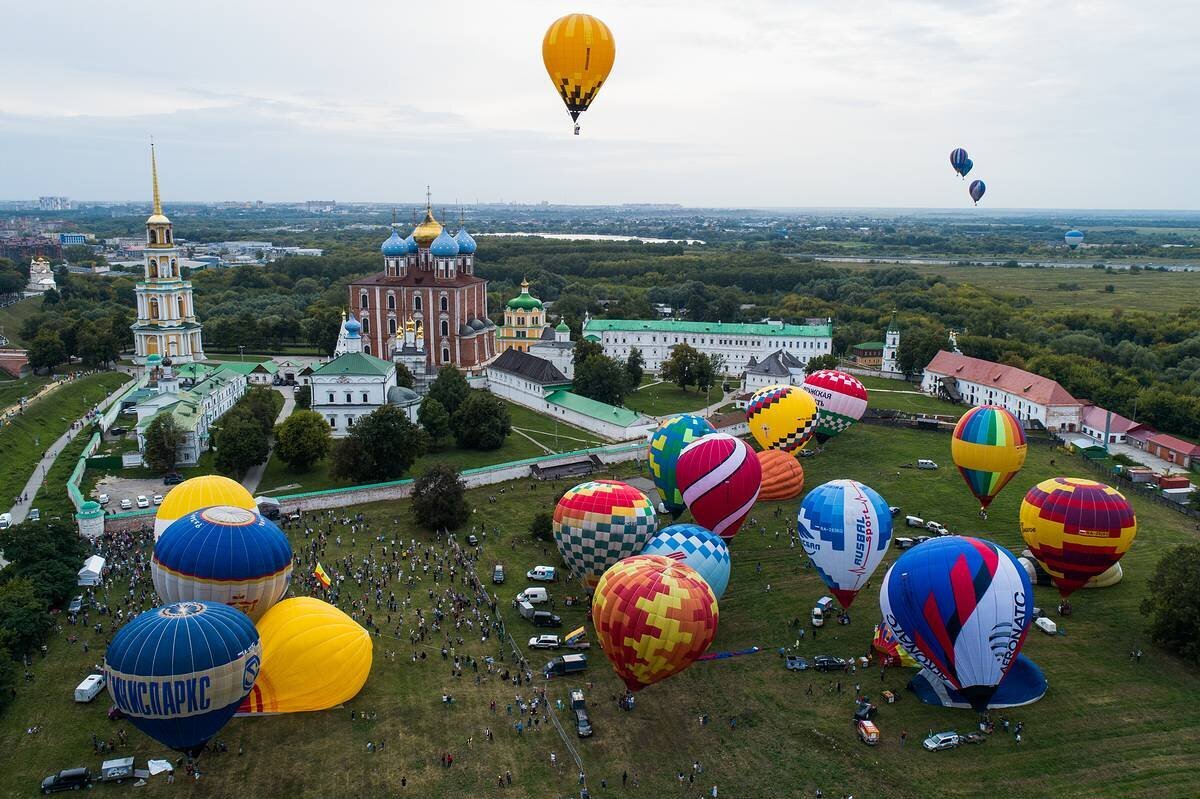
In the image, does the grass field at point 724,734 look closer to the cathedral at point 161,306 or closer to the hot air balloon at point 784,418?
the hot air balloon at point 784,418

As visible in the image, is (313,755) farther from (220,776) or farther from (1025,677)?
(1025,677)

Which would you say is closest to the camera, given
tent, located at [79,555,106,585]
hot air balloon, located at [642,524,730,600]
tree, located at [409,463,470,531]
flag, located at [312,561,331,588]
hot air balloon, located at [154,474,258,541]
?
hot air balloon, located at [642,524,730,600]

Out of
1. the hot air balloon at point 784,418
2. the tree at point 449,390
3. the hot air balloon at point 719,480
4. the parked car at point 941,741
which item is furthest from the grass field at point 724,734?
the tree at point 449,390

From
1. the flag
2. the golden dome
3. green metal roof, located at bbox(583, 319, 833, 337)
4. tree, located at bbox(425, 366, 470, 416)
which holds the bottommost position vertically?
the flag

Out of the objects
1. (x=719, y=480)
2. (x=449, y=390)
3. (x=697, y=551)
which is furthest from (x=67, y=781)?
(x=449, y=390)

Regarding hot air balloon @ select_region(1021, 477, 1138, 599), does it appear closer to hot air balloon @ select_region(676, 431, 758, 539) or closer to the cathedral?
hot air balloon @ select_region(676, 431, 758, 539)

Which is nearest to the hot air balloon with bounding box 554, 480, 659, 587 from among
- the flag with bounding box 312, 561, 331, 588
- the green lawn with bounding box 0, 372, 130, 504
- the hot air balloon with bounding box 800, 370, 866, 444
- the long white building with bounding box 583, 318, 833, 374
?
the flag with bounding box 312, 561, 331, 588
